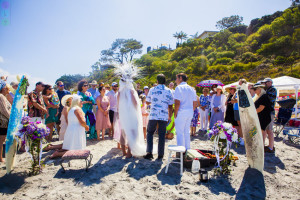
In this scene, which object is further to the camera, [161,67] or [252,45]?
[161,67]

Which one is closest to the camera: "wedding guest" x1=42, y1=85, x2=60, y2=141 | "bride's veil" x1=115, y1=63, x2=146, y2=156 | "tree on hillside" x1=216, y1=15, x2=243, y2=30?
"bride's veil" x1=115, y1=63, x2=146, y2=156

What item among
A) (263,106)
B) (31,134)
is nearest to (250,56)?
(263,106)

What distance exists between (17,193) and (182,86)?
3842 mm

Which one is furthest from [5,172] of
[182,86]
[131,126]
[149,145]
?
[182,86]

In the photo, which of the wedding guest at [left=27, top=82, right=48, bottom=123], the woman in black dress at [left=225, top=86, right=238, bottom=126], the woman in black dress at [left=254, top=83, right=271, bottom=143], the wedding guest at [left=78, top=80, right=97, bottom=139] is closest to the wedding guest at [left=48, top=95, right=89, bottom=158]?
the wedding guest at [left=27, top=82, right=48, bottom=123]

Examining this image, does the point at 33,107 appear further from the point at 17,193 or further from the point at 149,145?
the point at 149,145

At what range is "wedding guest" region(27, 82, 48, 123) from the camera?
5.13 metres

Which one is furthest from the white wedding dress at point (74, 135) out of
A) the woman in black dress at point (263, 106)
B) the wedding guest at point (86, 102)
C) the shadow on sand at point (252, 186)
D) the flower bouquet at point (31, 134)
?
the woman in black dress at point (263, 106)

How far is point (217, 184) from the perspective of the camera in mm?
3416

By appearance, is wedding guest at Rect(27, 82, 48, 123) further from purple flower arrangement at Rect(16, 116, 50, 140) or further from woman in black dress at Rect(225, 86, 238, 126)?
woman in black dress at Rect(225, 86, 238, 126)

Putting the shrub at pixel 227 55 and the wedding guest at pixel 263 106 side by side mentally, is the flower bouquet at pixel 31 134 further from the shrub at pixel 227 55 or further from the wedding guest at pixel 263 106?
the shrub at pixel 227 55

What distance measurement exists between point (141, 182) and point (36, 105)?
3.75 metres

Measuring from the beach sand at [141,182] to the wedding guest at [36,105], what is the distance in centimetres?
128

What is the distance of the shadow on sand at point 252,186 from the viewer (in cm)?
303
